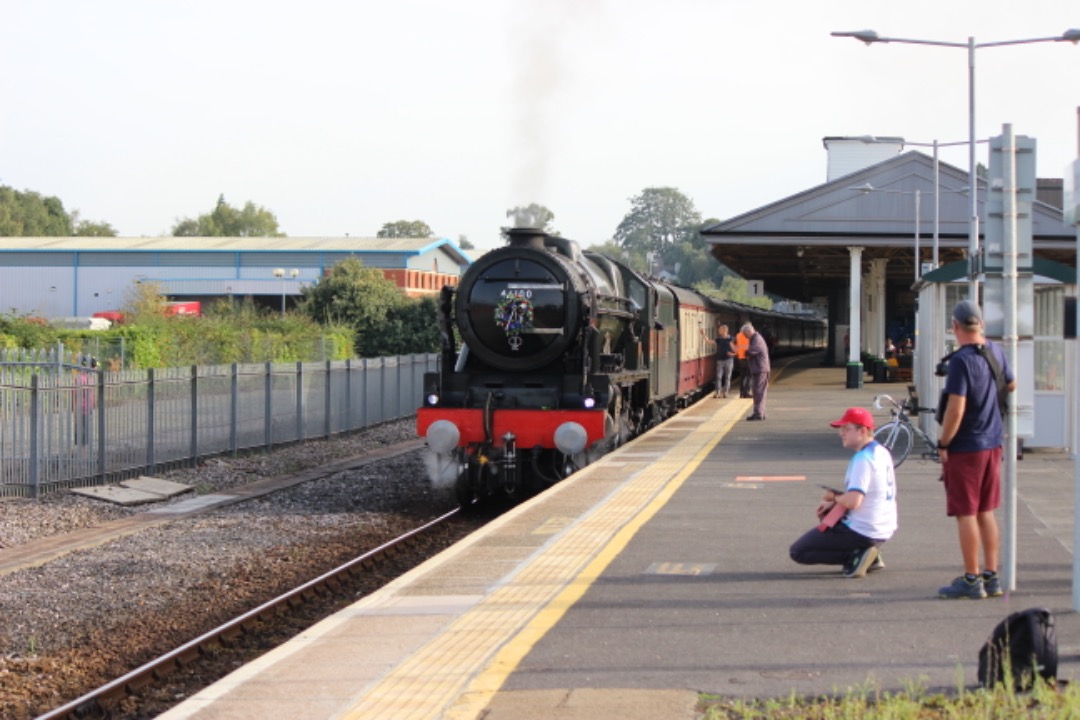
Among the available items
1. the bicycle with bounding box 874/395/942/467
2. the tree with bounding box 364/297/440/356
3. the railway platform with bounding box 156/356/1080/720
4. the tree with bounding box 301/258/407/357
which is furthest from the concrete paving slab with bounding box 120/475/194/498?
the tree with bounding box 364/297/440/356

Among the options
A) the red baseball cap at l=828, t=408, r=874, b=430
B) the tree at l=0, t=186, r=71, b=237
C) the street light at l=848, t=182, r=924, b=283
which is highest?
the tree at l=0, t=186, r=71, b=237

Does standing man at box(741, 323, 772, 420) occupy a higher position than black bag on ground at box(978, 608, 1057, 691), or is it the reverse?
standing man at box(741, 323, 772, 420)

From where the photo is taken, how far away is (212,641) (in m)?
8.83

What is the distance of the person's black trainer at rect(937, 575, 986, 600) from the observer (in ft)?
25.2

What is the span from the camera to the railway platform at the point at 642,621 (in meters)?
5.88

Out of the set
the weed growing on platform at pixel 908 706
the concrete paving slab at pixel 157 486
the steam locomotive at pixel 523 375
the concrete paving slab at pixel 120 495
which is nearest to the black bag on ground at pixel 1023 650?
the weed growing on platform at pixel 908 706

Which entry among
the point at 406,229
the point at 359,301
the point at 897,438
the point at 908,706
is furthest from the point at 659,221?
the point at 908,706

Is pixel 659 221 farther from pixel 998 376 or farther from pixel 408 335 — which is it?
pixel 998 376

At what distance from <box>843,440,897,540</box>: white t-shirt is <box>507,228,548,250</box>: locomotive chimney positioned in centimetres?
746

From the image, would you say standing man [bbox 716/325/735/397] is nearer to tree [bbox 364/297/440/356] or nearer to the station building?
the station building

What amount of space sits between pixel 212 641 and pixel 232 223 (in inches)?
4659

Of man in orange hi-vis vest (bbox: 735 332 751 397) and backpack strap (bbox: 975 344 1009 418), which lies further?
man in orange hi-vis vest (bbox: 735 332 751 397)

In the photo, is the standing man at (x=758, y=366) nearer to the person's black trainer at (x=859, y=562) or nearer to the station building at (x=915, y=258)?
the station building at (x=915, y=258)

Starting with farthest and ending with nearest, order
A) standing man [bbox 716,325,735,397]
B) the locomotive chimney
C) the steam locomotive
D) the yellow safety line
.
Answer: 1. standing man [bbox 716,325,735,397]
2. the locomotive chimney
3. the steam locomotive
4. the yellow safety line
